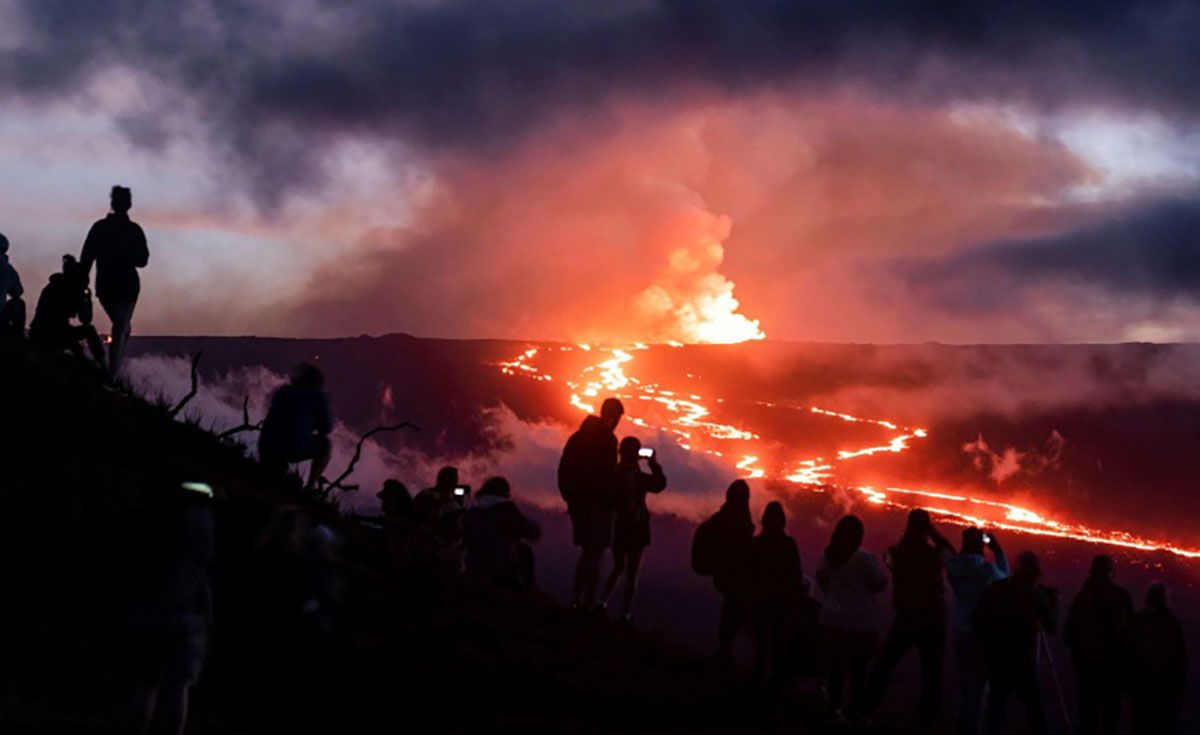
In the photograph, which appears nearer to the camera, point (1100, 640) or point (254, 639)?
point (254, 639)

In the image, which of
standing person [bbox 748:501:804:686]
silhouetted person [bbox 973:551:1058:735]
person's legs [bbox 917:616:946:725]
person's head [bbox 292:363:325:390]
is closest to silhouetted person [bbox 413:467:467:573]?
person's head [bbox 292:363:325:390]

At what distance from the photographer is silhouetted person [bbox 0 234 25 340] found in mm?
18984

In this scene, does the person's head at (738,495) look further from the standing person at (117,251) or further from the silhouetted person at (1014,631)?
the standing person at (117,251)

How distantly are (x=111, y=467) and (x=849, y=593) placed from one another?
25.7 feet

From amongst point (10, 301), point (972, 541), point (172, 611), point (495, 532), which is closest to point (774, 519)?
point (972, 541)

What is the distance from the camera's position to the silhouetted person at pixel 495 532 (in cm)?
1605

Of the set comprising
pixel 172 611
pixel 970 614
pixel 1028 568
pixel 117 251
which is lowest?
pixel 172 611

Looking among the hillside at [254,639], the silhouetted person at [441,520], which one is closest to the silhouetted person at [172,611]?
the hillside at [254,639]

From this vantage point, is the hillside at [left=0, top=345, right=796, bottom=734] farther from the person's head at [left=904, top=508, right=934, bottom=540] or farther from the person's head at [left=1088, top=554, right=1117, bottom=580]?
the person's head at [left=1088, top=554, right=1117, bottom=580]

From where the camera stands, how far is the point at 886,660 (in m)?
14.7

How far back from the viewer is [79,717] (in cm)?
1162

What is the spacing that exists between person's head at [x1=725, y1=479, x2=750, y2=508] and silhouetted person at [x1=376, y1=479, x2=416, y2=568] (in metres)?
3.84

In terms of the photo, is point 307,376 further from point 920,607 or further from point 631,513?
point 920,607

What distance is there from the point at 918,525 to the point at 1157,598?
2.79 meters
